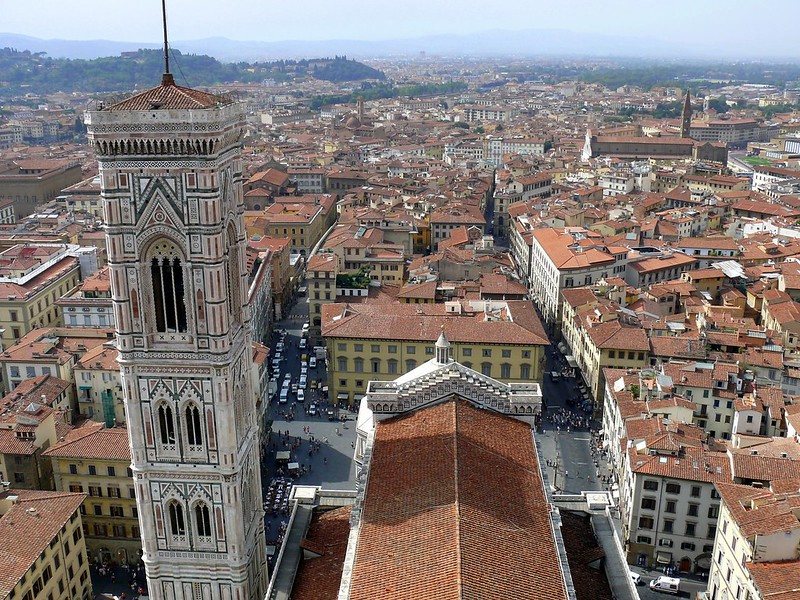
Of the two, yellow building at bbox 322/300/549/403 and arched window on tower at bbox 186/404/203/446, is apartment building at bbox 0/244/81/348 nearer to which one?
yellow building at bbox 322/300/549/403

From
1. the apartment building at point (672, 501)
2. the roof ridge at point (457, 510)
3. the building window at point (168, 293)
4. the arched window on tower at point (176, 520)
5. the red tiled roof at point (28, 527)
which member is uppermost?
the building window at point (168, 293)

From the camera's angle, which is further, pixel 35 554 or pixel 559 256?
pixel 559 256

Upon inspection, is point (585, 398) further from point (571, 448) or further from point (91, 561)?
point (91, 561)

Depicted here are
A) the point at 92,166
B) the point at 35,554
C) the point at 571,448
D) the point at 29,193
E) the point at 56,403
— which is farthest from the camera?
the point at 92,166

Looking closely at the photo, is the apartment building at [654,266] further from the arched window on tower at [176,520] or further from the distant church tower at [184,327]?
the arched window on tower at [176,520]

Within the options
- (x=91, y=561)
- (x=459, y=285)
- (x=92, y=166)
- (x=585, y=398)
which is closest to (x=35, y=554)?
(x=91, y=561)

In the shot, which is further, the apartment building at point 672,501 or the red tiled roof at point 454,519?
the apartment building at point 672,501

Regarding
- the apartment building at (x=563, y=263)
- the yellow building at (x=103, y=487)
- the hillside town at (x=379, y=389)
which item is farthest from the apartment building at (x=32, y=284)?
the apartment building at (x=563, y=263)
